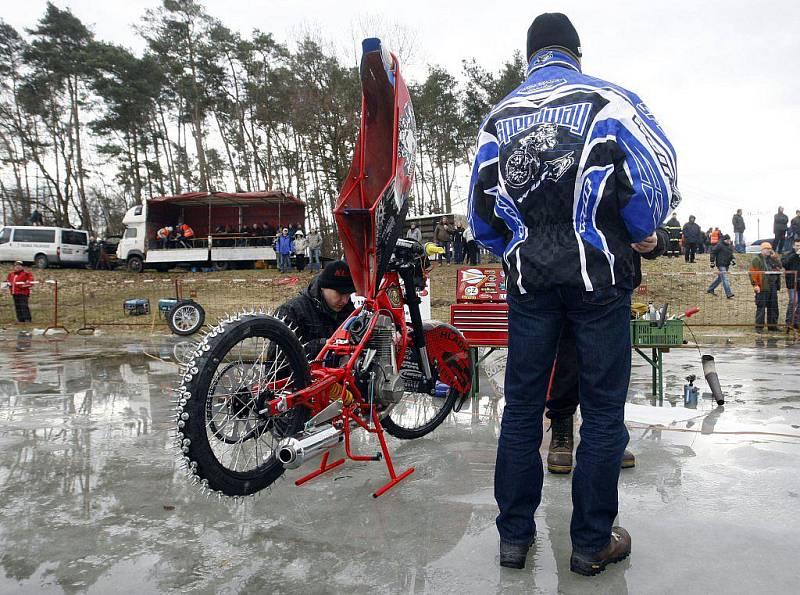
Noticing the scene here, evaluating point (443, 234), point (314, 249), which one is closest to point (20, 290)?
point (314, 249)

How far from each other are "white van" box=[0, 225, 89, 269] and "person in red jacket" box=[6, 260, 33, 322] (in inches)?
443

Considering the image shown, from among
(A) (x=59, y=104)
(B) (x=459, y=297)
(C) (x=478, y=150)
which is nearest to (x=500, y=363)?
(B) (x=459, y=297)

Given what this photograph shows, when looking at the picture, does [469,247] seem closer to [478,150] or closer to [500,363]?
[500,363]

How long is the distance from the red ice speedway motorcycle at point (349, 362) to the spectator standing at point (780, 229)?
70.6 ft

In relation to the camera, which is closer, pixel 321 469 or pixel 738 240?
pixel 321 469

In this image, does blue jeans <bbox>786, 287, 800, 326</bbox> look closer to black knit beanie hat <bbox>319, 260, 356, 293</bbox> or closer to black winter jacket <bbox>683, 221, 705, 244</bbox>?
black knit beanie hat <bbox>319, 260, 356, 293</bbox>

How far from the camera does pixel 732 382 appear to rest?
6.51 metres

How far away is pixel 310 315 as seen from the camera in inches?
157

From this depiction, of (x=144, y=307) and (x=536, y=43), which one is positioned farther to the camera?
(x=144, y=307)

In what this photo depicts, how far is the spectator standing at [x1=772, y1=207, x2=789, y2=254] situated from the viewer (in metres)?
21.6

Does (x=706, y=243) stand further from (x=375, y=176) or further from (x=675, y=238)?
(x=375, y=176)

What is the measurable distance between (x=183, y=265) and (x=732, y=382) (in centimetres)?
2170

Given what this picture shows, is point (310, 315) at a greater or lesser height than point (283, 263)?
lesser

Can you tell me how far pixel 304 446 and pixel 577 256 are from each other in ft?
4.73
